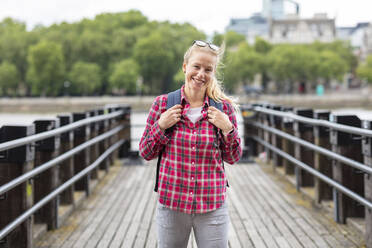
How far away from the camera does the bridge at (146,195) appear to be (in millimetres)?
3307

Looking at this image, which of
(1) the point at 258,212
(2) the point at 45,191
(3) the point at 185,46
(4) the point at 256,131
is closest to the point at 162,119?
(2) the point at 45,191

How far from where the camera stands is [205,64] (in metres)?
2.12

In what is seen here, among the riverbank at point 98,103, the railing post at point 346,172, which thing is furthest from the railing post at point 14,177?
the riverbank at point 98,103

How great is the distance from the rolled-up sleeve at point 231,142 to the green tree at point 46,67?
60924mm

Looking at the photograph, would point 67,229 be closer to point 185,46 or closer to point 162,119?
point 162,119

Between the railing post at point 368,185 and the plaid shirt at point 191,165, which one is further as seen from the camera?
the railing post at point 368,185

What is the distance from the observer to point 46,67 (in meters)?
60.5

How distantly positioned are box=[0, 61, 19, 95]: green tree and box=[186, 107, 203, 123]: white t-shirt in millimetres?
67938

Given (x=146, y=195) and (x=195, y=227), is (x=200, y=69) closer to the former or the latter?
(x=195, y=227)

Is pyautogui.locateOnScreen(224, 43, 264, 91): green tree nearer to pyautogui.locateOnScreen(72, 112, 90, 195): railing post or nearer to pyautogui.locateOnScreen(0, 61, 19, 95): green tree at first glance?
pyautogui.locateOnScreen(0, 61, 19, 95): green tree

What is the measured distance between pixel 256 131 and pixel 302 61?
210ft

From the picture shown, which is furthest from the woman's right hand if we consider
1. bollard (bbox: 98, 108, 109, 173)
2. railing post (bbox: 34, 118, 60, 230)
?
bollard (bbox: 98, 108, 109, 173)

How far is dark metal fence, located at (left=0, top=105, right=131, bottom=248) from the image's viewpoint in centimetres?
319

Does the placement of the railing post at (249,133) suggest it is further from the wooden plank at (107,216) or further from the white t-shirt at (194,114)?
the white t-shirt at (194,114)
